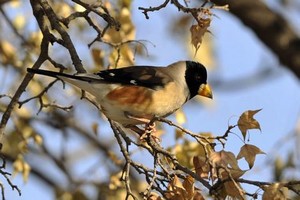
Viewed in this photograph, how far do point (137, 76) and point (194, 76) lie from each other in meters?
0.52

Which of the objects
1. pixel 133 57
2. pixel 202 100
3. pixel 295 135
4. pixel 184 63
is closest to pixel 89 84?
pixel 133 57

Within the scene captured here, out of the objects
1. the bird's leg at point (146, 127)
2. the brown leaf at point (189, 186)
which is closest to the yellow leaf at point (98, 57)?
the bird's leg at point (146, 127)

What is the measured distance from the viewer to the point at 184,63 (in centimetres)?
396

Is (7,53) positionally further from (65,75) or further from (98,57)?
(65,75)

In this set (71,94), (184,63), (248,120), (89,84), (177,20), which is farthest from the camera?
(177,20)

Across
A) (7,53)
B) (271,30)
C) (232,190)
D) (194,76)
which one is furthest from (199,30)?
(271,30)

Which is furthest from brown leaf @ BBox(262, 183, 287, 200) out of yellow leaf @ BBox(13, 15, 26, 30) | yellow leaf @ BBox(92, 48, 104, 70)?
yellow leaf @ BBox(13, 15, 26, 30)

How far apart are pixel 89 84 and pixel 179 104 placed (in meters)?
0.48

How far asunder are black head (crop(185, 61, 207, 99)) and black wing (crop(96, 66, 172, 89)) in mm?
267

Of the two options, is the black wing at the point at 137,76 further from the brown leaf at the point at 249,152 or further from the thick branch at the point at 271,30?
the thick branch at the point at 271,30

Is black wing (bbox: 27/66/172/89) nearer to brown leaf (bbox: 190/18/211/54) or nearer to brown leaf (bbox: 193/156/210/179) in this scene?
brown leaf (bbox: 190/18/211/54)

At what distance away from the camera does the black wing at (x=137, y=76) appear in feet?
11.1

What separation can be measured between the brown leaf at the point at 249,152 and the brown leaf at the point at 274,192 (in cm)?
18

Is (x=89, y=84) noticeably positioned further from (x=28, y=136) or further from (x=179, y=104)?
(x=28, y=136)
